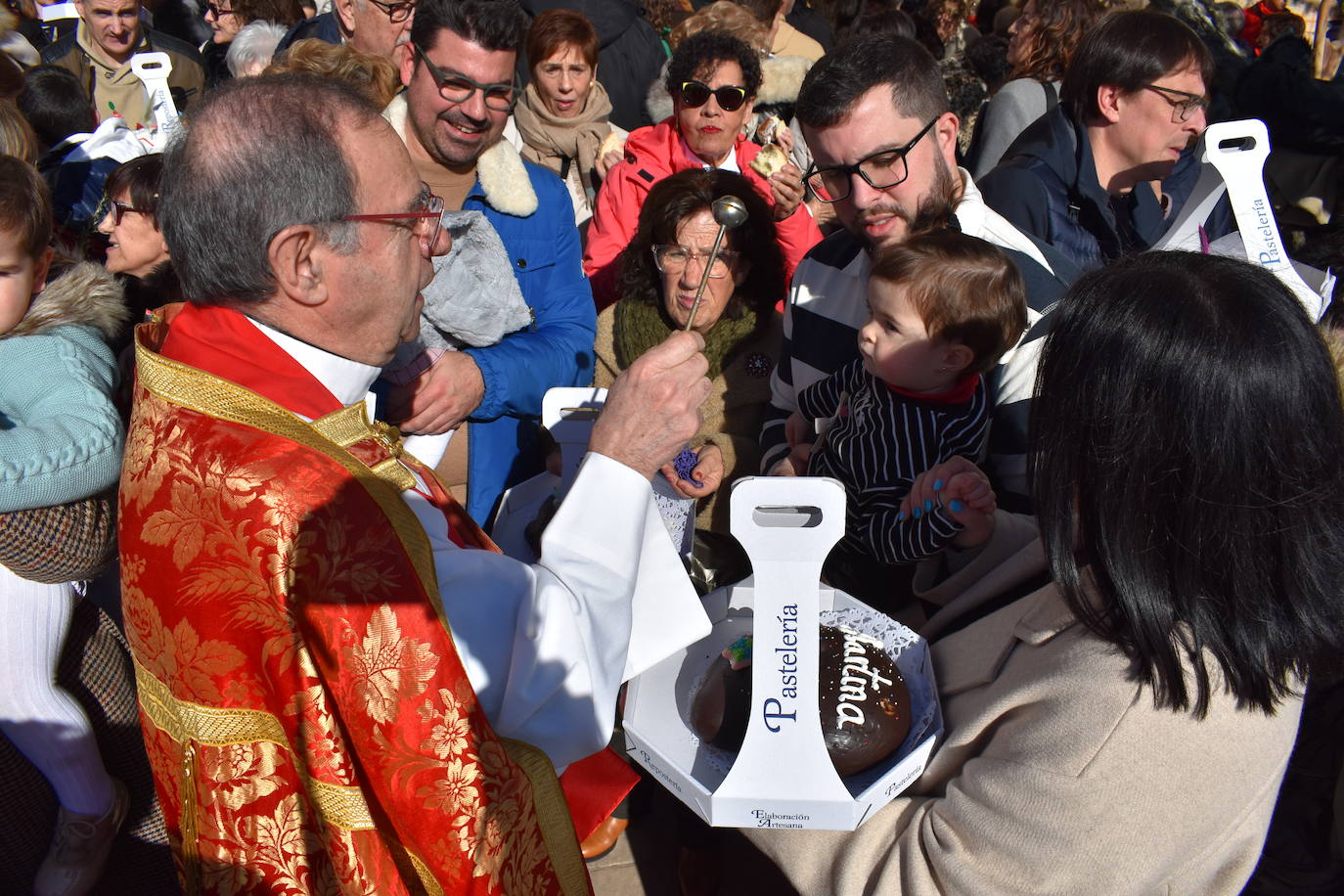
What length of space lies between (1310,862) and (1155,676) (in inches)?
47.5

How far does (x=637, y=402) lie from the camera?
169 cm

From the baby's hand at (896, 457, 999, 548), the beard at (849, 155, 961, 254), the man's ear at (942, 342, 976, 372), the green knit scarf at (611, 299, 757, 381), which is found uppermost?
the beard at (849, 155, 961, 254)

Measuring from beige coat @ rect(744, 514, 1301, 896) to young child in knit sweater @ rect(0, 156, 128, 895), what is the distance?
5.63 feet

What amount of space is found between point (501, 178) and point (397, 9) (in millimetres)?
1534

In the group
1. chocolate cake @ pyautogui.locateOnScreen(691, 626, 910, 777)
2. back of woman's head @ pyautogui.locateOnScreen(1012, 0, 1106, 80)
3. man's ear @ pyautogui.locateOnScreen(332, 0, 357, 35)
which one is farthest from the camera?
back of woman's head @ pyautogui.locateOnScreen(1012, 0, 1106, 80)

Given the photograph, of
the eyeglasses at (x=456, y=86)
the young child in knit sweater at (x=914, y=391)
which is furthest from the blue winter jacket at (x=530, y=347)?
the young child in knit sweater at (x=914, y=391)

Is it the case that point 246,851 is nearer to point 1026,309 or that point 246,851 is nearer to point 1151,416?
point 1151,416

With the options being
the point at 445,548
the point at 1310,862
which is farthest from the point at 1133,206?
the point at 445,548

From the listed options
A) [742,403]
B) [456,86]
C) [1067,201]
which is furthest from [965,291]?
[456,86]

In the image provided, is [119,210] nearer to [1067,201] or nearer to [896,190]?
[896,190]

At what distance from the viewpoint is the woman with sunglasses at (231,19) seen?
5.22 m

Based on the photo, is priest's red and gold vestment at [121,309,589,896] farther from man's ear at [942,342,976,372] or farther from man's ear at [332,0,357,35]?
man's ear at [332,0,357,35]

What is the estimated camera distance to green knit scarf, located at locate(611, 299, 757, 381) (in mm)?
2975

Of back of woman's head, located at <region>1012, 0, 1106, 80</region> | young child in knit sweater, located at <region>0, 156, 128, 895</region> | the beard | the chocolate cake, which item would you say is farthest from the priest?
back of woman's head, located at <region>1012, 0, 1106, 80</region>
